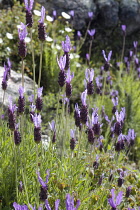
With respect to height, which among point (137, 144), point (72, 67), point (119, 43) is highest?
point (119, 43)

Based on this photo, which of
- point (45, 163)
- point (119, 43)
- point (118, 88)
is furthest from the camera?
point (119, 43)

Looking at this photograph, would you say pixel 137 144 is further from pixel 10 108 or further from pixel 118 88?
pixel 10 108

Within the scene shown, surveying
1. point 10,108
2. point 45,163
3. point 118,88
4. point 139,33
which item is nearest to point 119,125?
point 45,163

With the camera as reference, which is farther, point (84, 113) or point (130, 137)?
point (130, 137)

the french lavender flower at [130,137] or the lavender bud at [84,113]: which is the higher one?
the lavender bud at [84,113]

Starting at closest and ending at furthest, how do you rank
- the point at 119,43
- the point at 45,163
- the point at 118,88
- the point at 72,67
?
the point at 45,163 < the point at 118,88 < the point at 72,67 < the point at 119,43

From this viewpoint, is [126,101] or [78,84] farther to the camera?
[78,84]

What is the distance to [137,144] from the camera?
359 cm

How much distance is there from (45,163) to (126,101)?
210 cm

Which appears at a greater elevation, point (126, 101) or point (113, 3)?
point (113, 3)

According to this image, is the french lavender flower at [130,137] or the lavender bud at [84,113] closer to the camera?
the lavender bud at [84,113]

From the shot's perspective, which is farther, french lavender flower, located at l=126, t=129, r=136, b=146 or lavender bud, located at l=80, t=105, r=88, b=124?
french lavender flower, located at l=126, t=129, r=136, b=146

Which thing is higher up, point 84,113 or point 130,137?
point 84,113

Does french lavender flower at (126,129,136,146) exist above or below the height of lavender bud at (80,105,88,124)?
below
